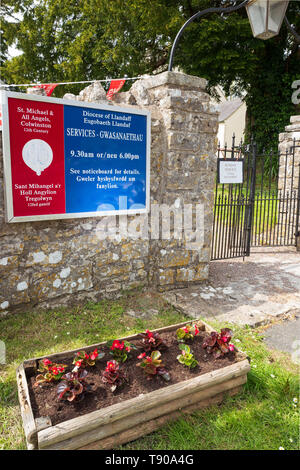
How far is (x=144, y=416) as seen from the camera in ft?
6.67

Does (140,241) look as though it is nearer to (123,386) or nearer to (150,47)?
(123,386)

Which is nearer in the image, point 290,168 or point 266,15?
point 266,15

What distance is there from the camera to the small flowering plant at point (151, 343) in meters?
2.51

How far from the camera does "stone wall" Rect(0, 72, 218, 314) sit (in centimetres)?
329

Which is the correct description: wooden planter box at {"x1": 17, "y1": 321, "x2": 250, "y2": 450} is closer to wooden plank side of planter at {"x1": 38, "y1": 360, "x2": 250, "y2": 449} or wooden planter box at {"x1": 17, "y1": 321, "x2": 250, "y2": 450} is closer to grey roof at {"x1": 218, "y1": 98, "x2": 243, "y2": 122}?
wooden plank side of planter at {"x1": 38, "y1": 360, "x2": 250, "y2": 449}

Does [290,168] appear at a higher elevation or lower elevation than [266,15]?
lower

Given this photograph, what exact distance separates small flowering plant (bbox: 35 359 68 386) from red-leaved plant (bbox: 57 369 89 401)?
81 millimetres

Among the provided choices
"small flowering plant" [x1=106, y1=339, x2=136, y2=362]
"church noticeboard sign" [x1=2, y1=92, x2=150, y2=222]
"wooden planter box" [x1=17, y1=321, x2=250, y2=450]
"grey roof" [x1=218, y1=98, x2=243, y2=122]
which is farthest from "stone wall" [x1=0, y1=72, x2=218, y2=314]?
"grey roof" [x1=218, y1=98, x2=243, y2=122]

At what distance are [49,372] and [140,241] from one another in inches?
83.4

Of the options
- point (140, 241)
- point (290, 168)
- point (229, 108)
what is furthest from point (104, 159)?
point (229, 108)

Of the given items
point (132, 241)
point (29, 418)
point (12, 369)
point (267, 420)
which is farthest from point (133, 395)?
point (132, 241)

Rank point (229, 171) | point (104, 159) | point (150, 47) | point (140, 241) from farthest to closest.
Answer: point (150, 47), point (229, 171), point (140, 241), point (104, 159)

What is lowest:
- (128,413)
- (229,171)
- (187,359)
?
(128,413)

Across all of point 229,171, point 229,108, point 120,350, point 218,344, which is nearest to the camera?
point 120,350
